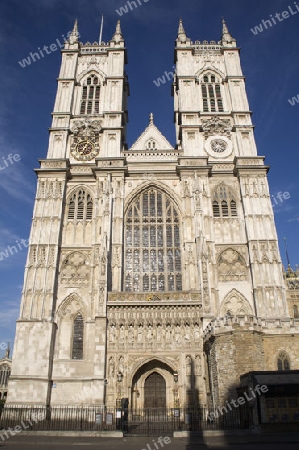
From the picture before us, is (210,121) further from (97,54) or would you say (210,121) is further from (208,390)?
(208,390)

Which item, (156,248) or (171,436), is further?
(156,248)

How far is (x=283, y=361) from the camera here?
1911cm

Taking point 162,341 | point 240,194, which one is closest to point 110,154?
point 240,194

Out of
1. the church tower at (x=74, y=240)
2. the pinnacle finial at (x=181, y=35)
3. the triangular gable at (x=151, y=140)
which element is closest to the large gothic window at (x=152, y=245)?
the church tower at (x=74, y=240)

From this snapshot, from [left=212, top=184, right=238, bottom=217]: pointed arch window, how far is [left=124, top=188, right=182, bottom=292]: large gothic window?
10.6 ft

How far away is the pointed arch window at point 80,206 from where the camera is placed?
95.5 ft

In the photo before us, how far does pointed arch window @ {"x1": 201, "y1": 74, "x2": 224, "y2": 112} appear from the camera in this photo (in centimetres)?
3423

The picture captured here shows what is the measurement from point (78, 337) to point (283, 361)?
12930 millimetres

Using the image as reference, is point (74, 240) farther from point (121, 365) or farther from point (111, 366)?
point (121, 365)

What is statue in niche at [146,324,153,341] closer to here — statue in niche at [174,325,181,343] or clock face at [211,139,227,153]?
statue in niche at [174,325,181,343]

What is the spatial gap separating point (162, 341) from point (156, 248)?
7.34m

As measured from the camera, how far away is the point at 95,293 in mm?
25219

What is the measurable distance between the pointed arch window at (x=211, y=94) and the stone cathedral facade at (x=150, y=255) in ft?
0.42

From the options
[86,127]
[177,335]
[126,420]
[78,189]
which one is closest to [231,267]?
[177,335]
